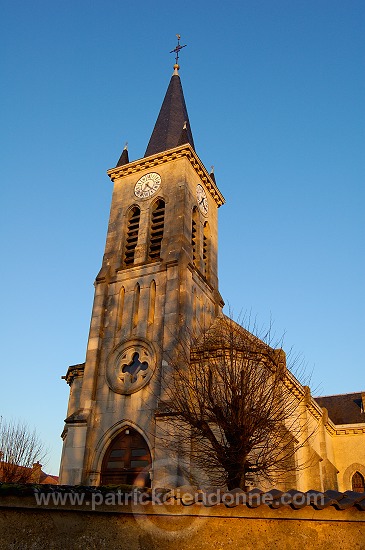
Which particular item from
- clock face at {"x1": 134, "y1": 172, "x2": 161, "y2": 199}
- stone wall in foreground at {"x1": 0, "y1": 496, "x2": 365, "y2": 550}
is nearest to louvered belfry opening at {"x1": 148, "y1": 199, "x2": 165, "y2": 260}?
clock face at {"x1": 134, "y1": 172, "x2": 161, "y2": 199}

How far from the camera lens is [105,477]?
66.5 ft

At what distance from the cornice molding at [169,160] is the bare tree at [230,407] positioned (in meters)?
10.6

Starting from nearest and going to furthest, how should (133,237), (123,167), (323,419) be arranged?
(133,237)
(123,167)
(323,419)

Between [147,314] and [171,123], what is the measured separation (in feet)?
45.0

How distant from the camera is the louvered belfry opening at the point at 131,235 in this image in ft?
83.6

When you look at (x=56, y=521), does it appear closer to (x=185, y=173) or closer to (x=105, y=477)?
(x=105, y=477)

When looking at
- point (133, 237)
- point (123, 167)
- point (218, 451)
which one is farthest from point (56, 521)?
point (123, 167)

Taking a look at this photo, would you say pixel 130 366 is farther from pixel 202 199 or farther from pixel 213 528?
pixel 213 528

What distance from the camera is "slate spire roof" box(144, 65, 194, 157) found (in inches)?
1150

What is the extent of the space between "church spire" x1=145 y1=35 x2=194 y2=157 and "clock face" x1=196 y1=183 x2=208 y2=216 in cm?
268

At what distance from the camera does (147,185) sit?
27328 millimetres

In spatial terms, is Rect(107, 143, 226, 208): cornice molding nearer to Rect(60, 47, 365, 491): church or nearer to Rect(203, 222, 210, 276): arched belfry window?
Rect(60, 47, 365, 491): church

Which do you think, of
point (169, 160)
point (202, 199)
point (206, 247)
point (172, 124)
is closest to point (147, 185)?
point (169, 160)

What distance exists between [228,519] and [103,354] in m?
16.5
